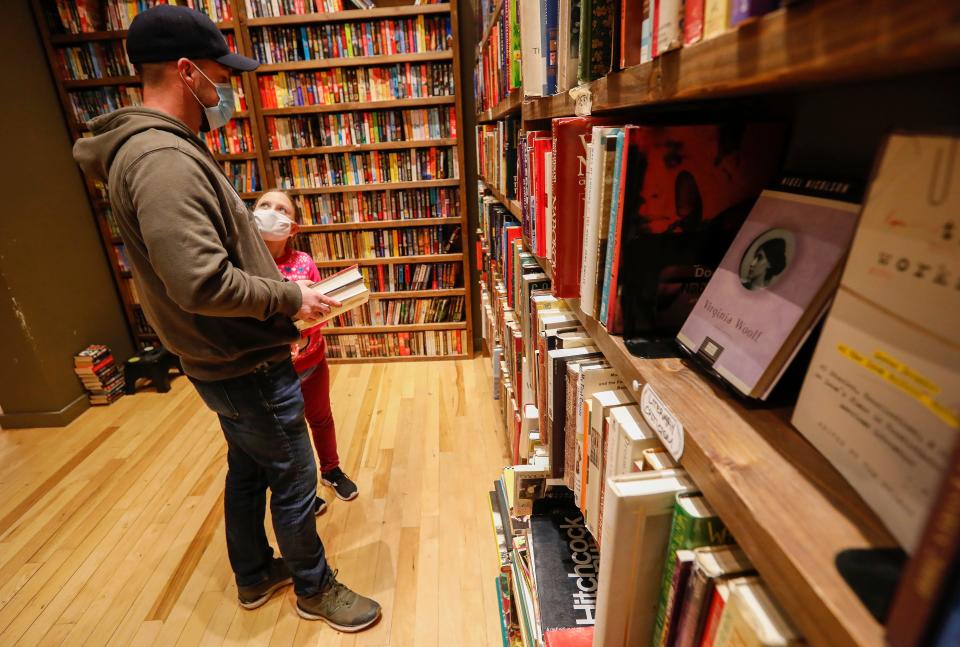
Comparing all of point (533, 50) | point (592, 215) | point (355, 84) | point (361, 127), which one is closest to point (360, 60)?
point (355, 84)

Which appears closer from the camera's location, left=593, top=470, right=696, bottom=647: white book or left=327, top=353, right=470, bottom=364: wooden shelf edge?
left=593, top=470, right=696, bottom=647: white book

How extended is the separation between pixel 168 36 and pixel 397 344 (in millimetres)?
2511

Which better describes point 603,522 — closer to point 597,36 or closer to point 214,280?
point 597,36

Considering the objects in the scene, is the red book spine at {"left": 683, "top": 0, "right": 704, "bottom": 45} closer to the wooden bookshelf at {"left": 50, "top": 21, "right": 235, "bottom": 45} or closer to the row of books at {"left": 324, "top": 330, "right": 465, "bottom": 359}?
the row of books at {"left": 324, "top": 330, "right": 465, "bottom": 359}

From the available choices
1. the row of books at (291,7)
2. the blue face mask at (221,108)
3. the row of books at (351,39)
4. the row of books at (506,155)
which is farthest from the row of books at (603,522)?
the row of books at (291,7)

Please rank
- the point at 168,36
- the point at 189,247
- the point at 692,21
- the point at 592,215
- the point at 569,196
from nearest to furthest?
the point at 692,21 < the point at 592,215 < the point at 569,196 < the point at 189,247 < the point at 168,36

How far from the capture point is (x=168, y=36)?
1124 millimetres

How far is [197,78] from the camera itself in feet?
3.88

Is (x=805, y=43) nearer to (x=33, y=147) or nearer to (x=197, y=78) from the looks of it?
(x=197, y=78)

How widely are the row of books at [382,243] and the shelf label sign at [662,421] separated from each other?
9.41 feet

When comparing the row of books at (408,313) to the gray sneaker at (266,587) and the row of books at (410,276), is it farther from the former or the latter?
the gray sneaker at (266,587)

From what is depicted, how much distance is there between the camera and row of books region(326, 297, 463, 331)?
3.43 m

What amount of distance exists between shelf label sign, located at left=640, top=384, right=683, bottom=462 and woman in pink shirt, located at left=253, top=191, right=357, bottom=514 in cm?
141

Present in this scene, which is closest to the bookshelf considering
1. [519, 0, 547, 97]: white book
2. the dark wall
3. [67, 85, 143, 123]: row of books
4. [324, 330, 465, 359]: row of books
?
[519, 0, 547, 97]: white book
